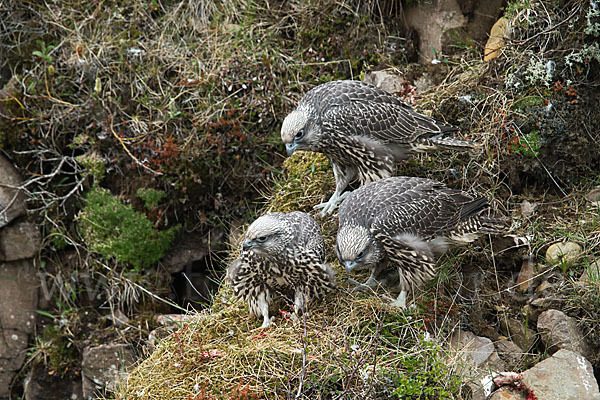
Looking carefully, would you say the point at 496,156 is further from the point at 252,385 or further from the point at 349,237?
the point at 252,385

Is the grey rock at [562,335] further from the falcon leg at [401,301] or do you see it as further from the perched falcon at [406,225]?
the falcon leg at [401,301]

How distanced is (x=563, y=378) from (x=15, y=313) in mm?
5382

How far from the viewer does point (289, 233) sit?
4.23 metres

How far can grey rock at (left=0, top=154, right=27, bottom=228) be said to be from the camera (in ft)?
21.1

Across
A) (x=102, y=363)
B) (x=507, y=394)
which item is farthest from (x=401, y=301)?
(x=102, y=363)

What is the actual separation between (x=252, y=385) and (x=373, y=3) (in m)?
4.09

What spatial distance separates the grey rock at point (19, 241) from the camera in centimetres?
653

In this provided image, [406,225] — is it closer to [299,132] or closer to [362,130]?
[362,130]

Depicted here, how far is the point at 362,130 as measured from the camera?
4.98m

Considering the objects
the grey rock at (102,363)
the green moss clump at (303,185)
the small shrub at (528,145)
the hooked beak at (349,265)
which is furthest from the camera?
the grey rock at (102,363)

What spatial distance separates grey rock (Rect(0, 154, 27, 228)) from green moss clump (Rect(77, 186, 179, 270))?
732mm

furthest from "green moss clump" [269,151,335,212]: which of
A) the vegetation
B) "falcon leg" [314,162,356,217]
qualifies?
"falcon leg" [314,162,356,217]

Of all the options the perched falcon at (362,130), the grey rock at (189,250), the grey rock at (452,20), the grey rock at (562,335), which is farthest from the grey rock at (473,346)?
the grey rock at (452,20)

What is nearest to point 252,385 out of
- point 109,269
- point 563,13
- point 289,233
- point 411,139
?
point 289,233
